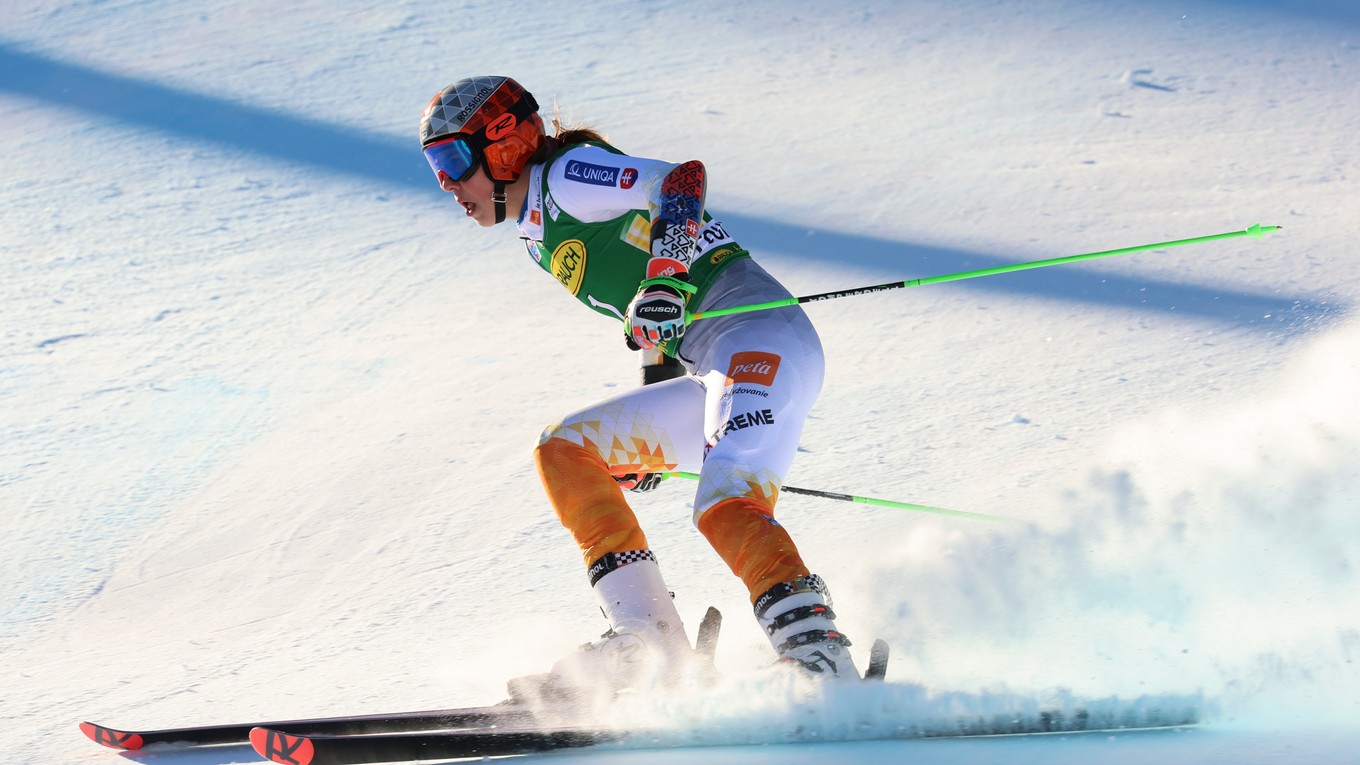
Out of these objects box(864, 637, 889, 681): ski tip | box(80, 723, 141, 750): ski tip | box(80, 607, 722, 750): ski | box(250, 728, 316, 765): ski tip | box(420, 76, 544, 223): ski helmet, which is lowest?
box(250, 728, 316, 765): ski tip

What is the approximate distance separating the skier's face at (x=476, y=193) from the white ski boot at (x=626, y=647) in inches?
37.8

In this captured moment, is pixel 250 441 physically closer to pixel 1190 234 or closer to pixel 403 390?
pixel 403 390

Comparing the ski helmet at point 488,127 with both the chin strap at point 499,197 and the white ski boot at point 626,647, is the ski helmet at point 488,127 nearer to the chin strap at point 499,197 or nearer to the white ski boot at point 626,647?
the chin strap at point 499,197

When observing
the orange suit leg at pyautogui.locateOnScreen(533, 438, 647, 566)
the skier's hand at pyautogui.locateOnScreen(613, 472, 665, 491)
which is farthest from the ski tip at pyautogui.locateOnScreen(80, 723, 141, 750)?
the skier's hand at pyautogui.locateOnScreen(613, 472, 665, 491)

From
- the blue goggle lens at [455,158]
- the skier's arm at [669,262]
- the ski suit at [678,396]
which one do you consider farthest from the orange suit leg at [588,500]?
the blue goggle lens at [455,158]

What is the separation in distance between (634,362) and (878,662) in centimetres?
276

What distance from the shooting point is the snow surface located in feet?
11.3

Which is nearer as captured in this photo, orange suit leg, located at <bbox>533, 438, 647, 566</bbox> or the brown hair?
orange suit leg, located at <bbox>533, 438, 647, 566</bbox>

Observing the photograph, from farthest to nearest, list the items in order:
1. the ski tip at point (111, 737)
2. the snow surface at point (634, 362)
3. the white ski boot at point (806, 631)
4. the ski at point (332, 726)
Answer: the snow surface at point (634, 362)
the ski tip at point (111, 737)
the ski at point (332, 726)
the white ski boot at point (806, 631)

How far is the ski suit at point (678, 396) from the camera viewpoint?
3.13 meters

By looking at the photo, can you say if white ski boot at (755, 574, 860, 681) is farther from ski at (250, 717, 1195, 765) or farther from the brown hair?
the brown hair

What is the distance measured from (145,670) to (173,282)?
3450 millimetres

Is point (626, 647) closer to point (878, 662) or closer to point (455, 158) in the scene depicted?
point (878, 662)

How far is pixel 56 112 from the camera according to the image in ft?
30.0
